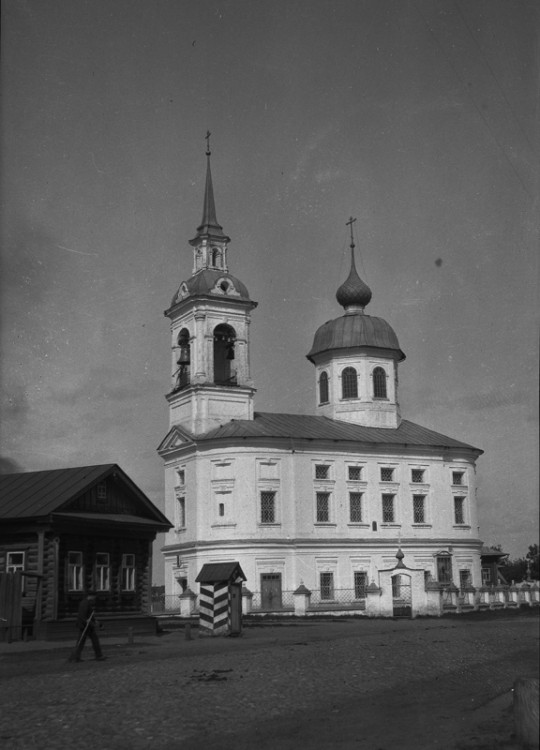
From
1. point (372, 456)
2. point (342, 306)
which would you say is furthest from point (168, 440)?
point (342, 306)

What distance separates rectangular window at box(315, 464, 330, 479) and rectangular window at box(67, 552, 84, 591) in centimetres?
2244

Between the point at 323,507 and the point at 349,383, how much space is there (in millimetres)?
→ 8439

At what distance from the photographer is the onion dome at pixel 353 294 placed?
54.9 metres

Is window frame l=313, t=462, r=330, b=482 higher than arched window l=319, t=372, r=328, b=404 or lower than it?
lower

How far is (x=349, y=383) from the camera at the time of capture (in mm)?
52250

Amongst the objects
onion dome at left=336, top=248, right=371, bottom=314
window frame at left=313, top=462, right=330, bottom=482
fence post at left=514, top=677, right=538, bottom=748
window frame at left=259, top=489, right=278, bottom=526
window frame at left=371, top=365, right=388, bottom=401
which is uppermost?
onion dome at left=336, top=248, right=371, bottom=314

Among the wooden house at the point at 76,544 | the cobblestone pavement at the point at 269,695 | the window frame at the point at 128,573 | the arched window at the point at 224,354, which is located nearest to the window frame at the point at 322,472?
the arched window at the point at 224,354

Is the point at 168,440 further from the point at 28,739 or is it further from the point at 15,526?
the point at 28,739

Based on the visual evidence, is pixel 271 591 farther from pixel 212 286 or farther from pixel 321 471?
pixel 212 286

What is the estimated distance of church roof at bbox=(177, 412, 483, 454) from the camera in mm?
45406

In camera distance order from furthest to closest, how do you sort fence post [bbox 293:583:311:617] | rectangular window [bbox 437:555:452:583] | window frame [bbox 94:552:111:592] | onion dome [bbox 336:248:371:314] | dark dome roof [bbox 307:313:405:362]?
1. onion dome [bbox 336:248:371:314]
2. dark dome roof [bbox 307:313:405:362]
3. rectangular window [bbox 437:555:452:583]
4. fence post [bbox 293:583:311:617]
5. window frame [bbox 94:552:111:592]

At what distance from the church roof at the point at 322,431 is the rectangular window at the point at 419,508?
2.70m

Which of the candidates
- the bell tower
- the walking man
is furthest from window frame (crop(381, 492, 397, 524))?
the walking man

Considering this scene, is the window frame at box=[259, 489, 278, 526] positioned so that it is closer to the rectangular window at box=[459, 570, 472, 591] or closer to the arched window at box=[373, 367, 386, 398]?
the arched window at box=[373, 367, 386, 398]
